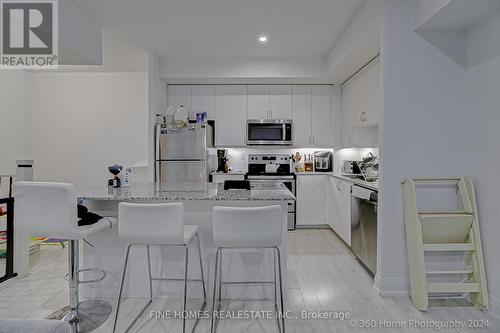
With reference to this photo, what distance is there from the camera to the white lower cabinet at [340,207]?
3834mm

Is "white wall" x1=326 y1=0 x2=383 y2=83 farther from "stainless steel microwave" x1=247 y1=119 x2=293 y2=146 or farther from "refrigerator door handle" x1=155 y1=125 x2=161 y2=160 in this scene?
"refrigerator door handle" x1=155 y1=125 x2=161 y2=160

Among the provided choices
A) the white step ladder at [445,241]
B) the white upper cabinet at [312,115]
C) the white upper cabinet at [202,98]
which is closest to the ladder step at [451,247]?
the white step ladder at [445,241]

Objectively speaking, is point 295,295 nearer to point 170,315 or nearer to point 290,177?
point 170,315

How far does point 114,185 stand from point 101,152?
3299 mm

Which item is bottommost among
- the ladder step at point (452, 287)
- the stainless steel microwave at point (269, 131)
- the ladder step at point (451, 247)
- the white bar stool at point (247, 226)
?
the ladder step at point (452, 287)

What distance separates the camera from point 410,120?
2635mm

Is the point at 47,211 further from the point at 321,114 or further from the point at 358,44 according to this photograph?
the point at 321,114

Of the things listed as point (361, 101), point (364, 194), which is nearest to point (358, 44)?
point (361, 101)

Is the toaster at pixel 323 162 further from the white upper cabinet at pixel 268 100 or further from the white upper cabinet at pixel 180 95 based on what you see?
the white upper cabinet at pixel 180 95

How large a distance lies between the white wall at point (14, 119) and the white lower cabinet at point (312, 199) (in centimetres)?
467

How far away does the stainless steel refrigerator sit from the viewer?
4391 mm

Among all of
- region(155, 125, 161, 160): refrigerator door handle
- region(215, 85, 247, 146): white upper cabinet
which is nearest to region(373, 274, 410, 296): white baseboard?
region(215, 85, 247, 146): white upper cabinet

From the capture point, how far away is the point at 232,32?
3.70 m

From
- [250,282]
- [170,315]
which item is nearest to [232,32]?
[250,282]
